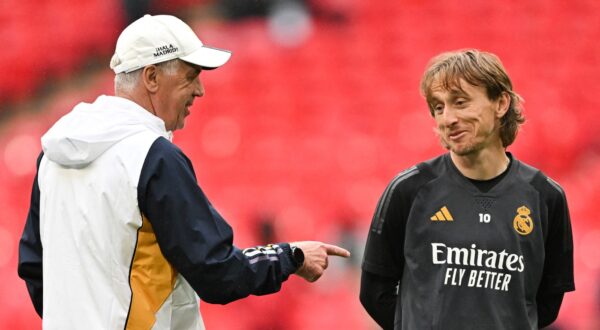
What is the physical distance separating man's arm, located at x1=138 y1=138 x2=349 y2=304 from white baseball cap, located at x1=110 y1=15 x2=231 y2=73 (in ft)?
0.86

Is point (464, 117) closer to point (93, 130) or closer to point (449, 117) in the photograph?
point (449, 117)

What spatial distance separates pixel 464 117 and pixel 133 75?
89 centimetres

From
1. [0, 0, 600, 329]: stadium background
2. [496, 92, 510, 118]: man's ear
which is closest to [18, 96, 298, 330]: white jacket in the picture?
[496, 92, 510, 118]: man's ear

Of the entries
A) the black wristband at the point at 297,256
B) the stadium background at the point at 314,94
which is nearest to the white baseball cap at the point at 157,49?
the black wristband at the point at 297,256

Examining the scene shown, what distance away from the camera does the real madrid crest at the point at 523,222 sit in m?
2.61

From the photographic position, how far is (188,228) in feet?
8.26

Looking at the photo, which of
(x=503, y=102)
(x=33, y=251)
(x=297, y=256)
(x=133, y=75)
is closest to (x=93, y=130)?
(x=133, y=75)

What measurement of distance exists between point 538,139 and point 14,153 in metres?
3.52

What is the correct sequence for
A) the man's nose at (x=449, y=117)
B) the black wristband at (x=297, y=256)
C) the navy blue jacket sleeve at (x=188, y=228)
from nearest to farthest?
the navy blue jacket sleeve at (x=188, y=228)
the man's nose at (x=449, y=117)
the black wristband at (x=297, y=256)

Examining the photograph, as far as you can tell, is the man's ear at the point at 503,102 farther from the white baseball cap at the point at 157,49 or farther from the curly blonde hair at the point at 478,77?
the white baseball cap at the point at 157,49

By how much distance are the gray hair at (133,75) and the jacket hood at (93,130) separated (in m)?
0.06

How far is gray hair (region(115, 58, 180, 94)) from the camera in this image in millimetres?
2701

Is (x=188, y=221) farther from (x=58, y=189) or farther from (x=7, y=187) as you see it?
(x=7, y=187)

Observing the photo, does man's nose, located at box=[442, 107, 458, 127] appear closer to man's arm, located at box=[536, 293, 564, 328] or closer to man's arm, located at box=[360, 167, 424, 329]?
man's arm, located at box=[360, 167, 424, 329]
